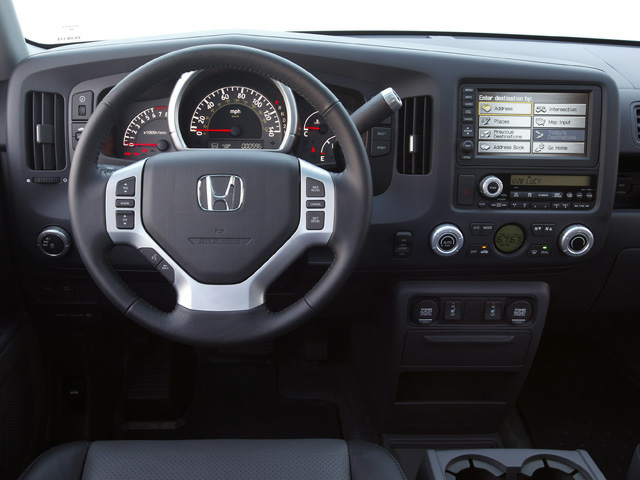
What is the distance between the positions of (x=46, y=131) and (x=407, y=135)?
89cm

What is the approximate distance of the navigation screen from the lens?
140cm

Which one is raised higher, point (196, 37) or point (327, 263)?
point (196, 37)

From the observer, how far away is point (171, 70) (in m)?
1.02

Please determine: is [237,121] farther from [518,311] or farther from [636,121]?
[636,121]

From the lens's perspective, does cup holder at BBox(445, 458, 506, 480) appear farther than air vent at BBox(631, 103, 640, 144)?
No

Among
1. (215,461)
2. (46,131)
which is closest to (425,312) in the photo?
(215,461)

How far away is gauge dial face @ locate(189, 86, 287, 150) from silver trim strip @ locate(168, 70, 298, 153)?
0.04 m

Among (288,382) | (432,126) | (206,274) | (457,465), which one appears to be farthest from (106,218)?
(288,382)

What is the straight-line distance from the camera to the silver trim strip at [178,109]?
132 cm

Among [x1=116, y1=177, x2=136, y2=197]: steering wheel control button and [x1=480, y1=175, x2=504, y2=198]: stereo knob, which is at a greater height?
[x1=116, y1=177, x2=136, y2=197]: steering wheel control button

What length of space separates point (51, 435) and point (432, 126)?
4.69 feet

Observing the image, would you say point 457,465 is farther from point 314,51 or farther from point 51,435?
point 51,435

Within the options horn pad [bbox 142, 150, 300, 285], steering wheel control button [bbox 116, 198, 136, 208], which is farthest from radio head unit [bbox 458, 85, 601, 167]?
steering wheel control button [bbox 116, 198, 136, 208]

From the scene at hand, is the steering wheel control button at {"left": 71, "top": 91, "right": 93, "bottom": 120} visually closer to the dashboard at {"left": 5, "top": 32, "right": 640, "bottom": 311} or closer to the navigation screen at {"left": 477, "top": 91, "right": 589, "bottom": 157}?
the dashboard at {"left": 5, "top": 32, "right": 640, "bottom": 311}
